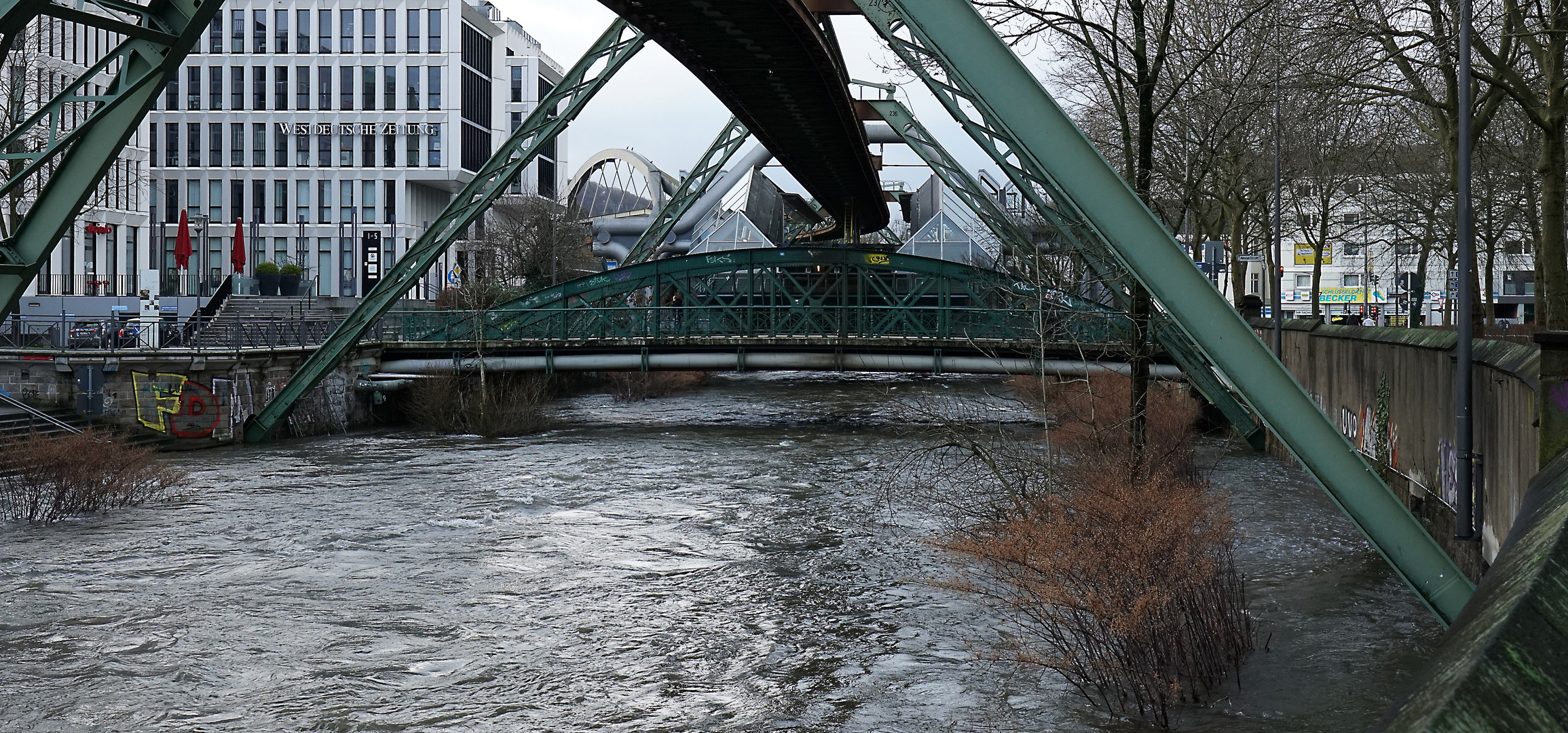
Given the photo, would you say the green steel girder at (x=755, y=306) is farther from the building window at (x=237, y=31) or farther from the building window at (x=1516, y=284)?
the building window at (x=237, y=31)

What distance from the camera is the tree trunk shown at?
17625 millimetres

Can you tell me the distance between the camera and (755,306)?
39344 mm

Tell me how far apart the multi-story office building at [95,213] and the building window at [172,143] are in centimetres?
911

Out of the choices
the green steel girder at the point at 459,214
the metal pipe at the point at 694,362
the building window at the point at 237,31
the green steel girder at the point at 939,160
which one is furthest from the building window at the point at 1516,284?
the building window at the point at 237,31

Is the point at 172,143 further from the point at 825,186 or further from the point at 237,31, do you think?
the point at 825,186

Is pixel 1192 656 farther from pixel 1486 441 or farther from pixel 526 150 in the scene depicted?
pixel 526 150

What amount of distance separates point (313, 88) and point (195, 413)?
56.1m

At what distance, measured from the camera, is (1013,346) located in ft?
104

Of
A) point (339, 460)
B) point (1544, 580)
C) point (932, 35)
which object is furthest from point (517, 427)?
point (1544, 580)

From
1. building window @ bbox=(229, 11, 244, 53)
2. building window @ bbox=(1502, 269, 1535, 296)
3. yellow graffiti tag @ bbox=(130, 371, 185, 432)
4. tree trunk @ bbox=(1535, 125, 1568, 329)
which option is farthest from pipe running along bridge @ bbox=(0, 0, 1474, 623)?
building window @ bbox=(1502, 269, 1535, 296)

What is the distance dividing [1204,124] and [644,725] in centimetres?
1756

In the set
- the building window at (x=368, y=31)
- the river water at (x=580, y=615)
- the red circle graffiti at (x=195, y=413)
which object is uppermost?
the building window at (x=368, y=31)

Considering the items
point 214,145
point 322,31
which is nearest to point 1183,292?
point 322,31

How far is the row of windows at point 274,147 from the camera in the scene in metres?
81.5
